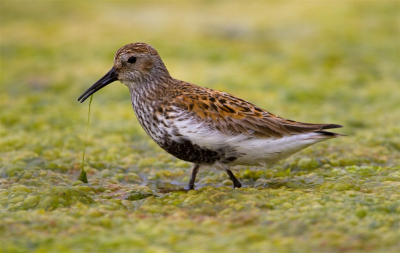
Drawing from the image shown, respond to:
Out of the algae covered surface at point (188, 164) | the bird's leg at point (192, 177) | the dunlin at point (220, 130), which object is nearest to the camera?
the algae covered surface at point (188, 164)

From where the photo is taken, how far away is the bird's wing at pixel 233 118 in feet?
13.7

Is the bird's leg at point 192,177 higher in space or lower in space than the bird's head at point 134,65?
lower

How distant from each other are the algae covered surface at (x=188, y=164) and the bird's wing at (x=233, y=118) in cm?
49

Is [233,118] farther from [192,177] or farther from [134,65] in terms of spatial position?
[134,65]

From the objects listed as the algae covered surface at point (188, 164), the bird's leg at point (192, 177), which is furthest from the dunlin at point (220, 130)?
the algae covered surface at point (188, 164)

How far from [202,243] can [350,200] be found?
52.0 inches

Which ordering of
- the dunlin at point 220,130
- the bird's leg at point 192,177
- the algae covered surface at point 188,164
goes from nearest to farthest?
the algae covered surface at point 188,164
the dunlin at point 220,130
the bird's leg at point 192,177

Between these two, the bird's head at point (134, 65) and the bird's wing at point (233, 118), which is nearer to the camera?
the bird's wing at point (233, 118)

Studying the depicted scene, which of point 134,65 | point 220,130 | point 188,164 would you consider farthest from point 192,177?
point 134,65

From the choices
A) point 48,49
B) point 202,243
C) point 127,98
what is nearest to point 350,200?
point 202,243

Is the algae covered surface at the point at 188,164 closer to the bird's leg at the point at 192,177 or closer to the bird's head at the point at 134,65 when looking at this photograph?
the bird's leg at the point at 192,177

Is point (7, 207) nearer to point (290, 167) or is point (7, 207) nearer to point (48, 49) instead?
point (290, 167)

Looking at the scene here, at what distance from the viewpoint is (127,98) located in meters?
7.44

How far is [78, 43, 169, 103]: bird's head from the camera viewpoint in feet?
15.3
